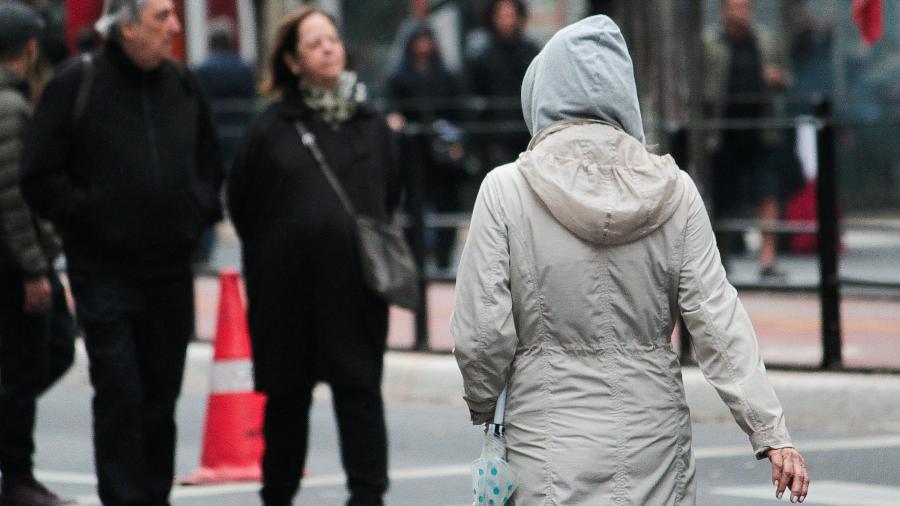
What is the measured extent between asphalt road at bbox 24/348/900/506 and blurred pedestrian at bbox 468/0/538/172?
224 inches

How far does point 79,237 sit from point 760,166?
220 inches

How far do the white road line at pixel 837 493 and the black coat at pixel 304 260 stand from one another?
169cm

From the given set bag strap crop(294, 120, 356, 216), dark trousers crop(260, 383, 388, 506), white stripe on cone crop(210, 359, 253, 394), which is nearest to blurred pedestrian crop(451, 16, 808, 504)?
dark trousers crop(260, 383, 388, 506)

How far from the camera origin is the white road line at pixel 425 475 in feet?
24.1

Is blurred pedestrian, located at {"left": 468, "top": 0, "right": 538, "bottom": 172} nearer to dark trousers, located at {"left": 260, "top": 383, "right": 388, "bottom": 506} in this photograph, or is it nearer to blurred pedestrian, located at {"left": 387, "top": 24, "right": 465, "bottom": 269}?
blurred pedestrian, located at {"left": 387, "top": 24, "right": 465, "bottom": 269}

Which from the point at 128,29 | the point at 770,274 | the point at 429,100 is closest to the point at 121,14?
the point at 128,29

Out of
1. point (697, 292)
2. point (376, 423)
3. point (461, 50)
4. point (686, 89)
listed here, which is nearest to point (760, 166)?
point (686, 89)

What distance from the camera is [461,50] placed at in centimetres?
2033

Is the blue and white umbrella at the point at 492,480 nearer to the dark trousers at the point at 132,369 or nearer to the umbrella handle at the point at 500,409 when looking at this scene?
the umbrella handle at the point at 500,409

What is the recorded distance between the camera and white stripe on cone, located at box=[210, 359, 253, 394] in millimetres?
7598

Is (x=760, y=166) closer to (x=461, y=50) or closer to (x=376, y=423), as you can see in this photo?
(x=376, y=423)

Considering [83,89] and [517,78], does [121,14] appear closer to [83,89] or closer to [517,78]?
[83,89]

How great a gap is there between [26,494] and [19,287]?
2.52 feet

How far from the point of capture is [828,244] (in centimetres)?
930
